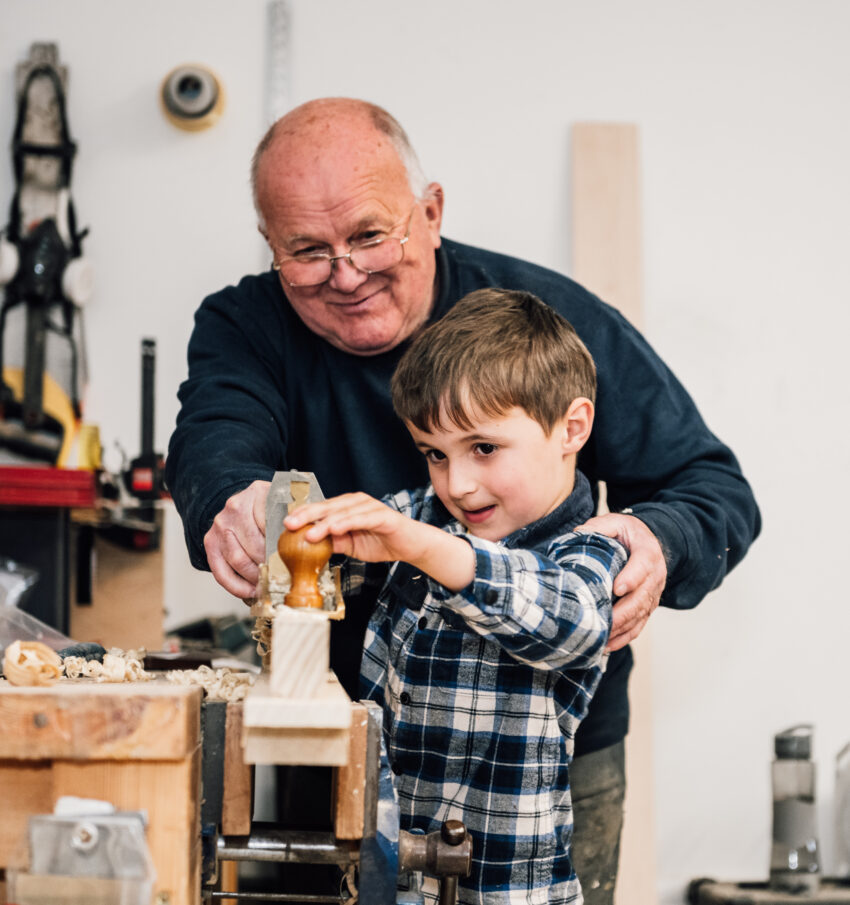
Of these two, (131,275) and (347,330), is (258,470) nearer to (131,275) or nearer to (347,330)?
(347,330)

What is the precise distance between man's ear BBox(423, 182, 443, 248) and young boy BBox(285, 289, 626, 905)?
1.52ft

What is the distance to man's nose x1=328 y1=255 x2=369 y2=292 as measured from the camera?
1767mm

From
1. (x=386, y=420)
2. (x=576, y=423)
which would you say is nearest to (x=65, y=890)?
(x=576, y=423)

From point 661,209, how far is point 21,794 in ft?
9.21

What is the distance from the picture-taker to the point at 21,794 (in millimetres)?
926

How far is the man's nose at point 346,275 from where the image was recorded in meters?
1.77

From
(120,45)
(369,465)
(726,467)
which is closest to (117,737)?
(369,465)

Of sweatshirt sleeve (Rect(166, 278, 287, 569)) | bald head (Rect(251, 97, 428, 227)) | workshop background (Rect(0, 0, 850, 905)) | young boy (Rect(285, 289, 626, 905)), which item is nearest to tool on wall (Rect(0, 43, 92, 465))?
workshop background (Rect(0, 0, 850, 905))

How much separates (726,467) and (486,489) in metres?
0.59

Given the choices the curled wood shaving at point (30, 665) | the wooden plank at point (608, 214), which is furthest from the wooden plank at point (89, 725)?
the wooden plank at point (608, 214)

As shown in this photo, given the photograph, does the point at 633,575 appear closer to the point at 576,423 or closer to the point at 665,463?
the point at 576,423

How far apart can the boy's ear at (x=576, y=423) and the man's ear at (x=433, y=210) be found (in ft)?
1.90

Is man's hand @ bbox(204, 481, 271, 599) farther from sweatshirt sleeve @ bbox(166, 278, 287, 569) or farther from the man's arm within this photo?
the man's arm

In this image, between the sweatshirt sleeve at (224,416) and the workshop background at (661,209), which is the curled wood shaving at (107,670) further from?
the workshop background at (661,209)
